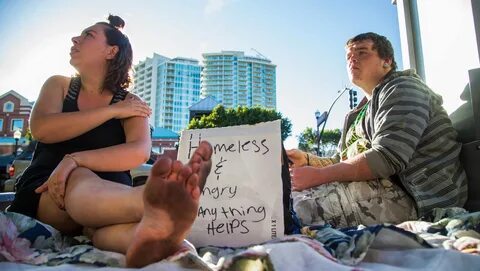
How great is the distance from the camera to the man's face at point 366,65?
2469mm

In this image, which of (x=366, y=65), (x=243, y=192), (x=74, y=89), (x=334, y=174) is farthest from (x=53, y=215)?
(x=366, y=65)

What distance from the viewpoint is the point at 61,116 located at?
1.50 meters

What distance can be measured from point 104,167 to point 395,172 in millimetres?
1499

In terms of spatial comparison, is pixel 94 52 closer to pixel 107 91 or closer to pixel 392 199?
pixel 107 91

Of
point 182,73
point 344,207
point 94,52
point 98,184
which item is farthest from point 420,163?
point 182,73

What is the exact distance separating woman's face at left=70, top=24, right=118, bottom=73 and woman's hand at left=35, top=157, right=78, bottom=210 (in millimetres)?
632

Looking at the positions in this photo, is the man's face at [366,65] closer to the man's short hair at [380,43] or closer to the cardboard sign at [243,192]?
the man's short hair at [380,43]

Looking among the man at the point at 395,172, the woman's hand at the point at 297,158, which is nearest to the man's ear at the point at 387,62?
the man at the point at 395,172

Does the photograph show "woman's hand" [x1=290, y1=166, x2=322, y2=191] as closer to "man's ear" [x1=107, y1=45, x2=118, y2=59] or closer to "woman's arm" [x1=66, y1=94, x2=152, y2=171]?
"woman's arm" [x1=66, y1=94, x2=152, y2=171]

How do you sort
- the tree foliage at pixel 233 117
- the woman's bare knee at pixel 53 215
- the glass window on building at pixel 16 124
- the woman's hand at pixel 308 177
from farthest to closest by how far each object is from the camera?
the glass window on building at pixel 16 124, the tree foliage at pixel 233 117, the woman's hand at pixel 308 177, the woman's bare knee at pixel 53 215

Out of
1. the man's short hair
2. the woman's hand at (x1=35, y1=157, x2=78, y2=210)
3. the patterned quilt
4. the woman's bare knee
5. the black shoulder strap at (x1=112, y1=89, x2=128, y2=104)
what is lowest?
the patterned quilt

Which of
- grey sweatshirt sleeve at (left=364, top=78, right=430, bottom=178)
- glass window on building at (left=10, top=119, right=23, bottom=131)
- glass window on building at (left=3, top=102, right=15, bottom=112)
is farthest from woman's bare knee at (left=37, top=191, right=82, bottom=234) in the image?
glass window on building at (left=3, top=102, right=15, bottom=112)

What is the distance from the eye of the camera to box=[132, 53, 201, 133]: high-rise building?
63.7 m

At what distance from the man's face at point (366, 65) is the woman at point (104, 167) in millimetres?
1555
